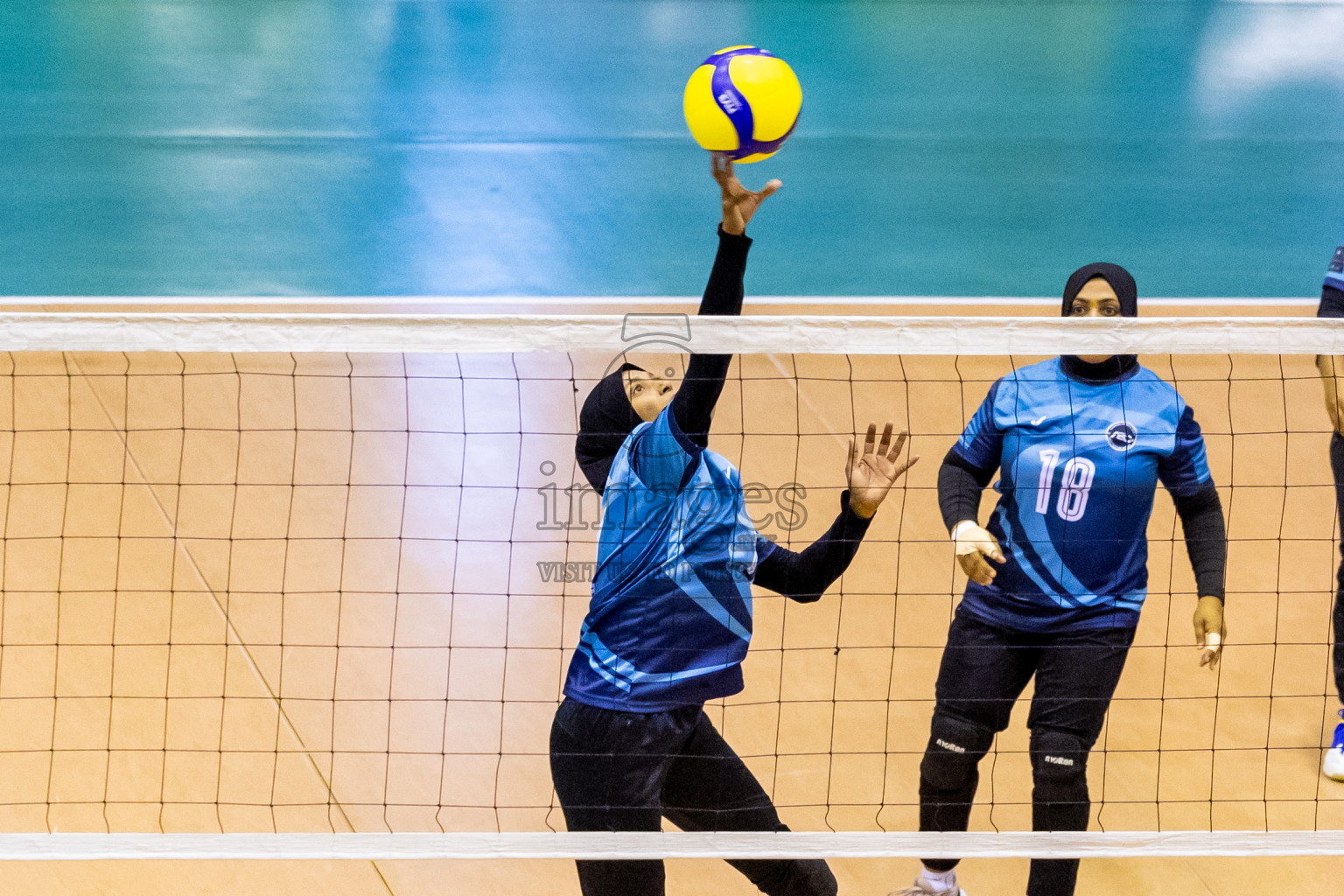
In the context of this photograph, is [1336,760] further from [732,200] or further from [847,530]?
[732,200]

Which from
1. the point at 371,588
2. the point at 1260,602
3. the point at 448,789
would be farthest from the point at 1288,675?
the point at 371,588

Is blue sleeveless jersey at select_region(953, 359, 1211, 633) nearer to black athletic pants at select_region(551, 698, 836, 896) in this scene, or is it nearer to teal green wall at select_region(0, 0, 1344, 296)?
black athletic pants at select_region(551, 698, 836, 896)

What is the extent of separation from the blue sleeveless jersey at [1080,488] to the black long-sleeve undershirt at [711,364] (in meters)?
1.00

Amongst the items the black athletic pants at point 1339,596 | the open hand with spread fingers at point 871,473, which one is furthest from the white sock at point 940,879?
the black athletic pants at point 1339,596

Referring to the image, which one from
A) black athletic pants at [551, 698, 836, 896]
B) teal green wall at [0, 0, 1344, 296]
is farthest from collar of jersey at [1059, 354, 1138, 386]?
teal green wall at [0, 0, 1344, 296]

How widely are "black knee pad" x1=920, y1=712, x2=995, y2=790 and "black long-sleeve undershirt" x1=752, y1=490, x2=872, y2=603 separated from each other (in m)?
0.59

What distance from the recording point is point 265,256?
24.8 feet

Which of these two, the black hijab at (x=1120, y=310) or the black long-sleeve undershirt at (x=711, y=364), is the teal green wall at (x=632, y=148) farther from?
the black long-sleeve undershirt at (x=711, y=364)

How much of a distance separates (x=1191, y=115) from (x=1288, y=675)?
6062 millimetres

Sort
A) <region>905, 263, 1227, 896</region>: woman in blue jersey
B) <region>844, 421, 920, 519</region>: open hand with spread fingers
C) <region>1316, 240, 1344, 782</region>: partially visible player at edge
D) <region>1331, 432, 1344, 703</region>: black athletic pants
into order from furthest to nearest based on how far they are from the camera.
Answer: <region>1331, 432, 1344, 703</region>: black athletic pants < <region>1316, 240, 1344, 782</region>: partially visible player at edge < <region>905, 263, 1227, 896</region>: woman in blue jersey < <region>844, 421, 920, 519</region>: open hand with spread fingers

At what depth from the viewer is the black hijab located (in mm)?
3213

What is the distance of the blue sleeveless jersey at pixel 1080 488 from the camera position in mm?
3088

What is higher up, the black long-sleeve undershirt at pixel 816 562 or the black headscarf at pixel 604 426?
the black headscarf at pixel 604 426

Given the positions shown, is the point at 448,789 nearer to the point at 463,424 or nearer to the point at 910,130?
the point at 463,424
